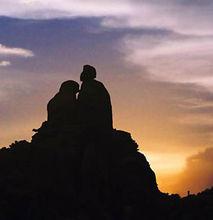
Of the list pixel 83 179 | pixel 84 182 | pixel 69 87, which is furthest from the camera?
pixel 69 87

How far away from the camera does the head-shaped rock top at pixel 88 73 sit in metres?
164

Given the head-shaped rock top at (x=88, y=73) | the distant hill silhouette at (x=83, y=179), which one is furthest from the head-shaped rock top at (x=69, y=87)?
the distant hill silhouette at (x=83, y=179)

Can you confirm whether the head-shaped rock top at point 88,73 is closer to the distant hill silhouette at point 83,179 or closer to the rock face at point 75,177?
the distant hill silhouette at point 83,179

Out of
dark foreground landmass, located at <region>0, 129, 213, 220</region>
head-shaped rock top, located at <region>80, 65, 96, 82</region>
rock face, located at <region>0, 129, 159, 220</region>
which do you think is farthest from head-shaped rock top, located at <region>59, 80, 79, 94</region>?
rock face, located at <region>0, 129, 159, 220</region>

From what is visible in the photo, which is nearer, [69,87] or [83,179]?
[83,179]

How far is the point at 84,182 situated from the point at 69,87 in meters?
24.7

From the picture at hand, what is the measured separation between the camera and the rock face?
142 metres

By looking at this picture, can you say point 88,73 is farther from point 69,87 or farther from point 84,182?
point 84,182

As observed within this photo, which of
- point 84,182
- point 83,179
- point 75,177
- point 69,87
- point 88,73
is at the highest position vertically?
point 88,73

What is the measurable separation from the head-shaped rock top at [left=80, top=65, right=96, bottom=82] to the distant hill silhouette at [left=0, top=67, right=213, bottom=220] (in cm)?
642

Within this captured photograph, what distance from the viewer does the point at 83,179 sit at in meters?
151

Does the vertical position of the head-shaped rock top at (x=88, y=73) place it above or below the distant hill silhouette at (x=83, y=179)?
above

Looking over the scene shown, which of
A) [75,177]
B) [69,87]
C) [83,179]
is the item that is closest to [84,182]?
[83,179]

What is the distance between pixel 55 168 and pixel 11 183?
9.75m
